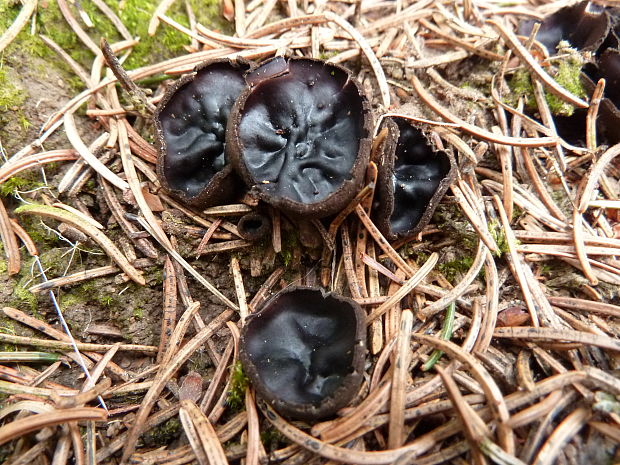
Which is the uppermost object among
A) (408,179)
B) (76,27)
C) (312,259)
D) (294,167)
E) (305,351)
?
(76,27)

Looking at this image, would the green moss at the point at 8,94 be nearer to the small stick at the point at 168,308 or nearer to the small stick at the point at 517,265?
the small stick at the point at 168,308

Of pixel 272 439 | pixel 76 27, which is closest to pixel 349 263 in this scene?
pixel 272 439

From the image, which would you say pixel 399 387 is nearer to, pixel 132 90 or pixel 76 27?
pixel 132 90

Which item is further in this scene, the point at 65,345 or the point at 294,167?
the point at 294,167

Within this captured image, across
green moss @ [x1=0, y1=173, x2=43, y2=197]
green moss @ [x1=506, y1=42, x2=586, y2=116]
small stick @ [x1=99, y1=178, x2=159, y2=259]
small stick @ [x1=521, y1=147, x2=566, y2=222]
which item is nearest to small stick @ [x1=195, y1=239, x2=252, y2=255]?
small stick @ [x1=99, y1=178, x2=159, y2=259]

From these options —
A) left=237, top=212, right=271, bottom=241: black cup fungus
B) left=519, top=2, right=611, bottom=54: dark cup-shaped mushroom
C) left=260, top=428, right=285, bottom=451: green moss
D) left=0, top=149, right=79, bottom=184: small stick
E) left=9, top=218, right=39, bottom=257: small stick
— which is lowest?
left=260, top=428, right=285, bottom=451: green moss

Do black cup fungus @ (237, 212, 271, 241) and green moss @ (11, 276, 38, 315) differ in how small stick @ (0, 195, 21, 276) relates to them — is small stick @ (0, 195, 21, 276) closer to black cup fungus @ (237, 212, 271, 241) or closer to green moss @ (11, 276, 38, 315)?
green moss @ (11, 276, 38, 315)

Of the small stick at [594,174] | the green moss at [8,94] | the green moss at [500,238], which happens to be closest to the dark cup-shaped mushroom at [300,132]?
the green moss at [500,238]

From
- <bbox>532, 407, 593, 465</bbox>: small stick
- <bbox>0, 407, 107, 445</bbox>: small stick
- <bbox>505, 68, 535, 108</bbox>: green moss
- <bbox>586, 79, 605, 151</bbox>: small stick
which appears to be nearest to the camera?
<bbox>532, 407, 593, 465</bbox>: small stick
